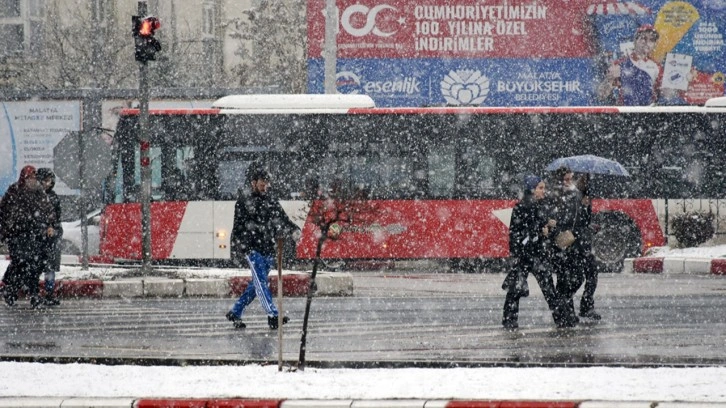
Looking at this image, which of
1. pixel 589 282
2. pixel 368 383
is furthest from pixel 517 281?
pixel 368 383

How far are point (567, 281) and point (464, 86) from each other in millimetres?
20116

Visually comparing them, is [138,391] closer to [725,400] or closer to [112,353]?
[112,353]

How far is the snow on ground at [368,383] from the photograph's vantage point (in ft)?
29.1

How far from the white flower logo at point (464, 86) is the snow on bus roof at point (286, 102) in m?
9.46

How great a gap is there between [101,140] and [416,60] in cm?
1470

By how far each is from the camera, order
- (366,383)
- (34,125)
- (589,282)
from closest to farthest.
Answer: (366,383) < (589,282) < (34,125)

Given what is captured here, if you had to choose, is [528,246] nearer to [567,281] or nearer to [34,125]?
[567,281]

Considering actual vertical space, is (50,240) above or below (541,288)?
above

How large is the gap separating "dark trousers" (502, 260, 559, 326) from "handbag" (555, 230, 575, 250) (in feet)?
0.88

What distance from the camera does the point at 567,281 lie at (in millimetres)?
14070

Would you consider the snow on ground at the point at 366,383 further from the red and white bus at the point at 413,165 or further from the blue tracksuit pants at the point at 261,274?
the red and white bus at the point at 413,165

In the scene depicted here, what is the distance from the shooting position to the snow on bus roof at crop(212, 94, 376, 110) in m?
24.3

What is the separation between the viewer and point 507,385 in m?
9.31

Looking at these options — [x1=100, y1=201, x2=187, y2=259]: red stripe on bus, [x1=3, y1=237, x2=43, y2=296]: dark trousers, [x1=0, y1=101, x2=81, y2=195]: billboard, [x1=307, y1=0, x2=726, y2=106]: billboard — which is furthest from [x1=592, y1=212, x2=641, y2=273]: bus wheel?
[x1=0, y1=101, x2=81, y2=195]: billboard
